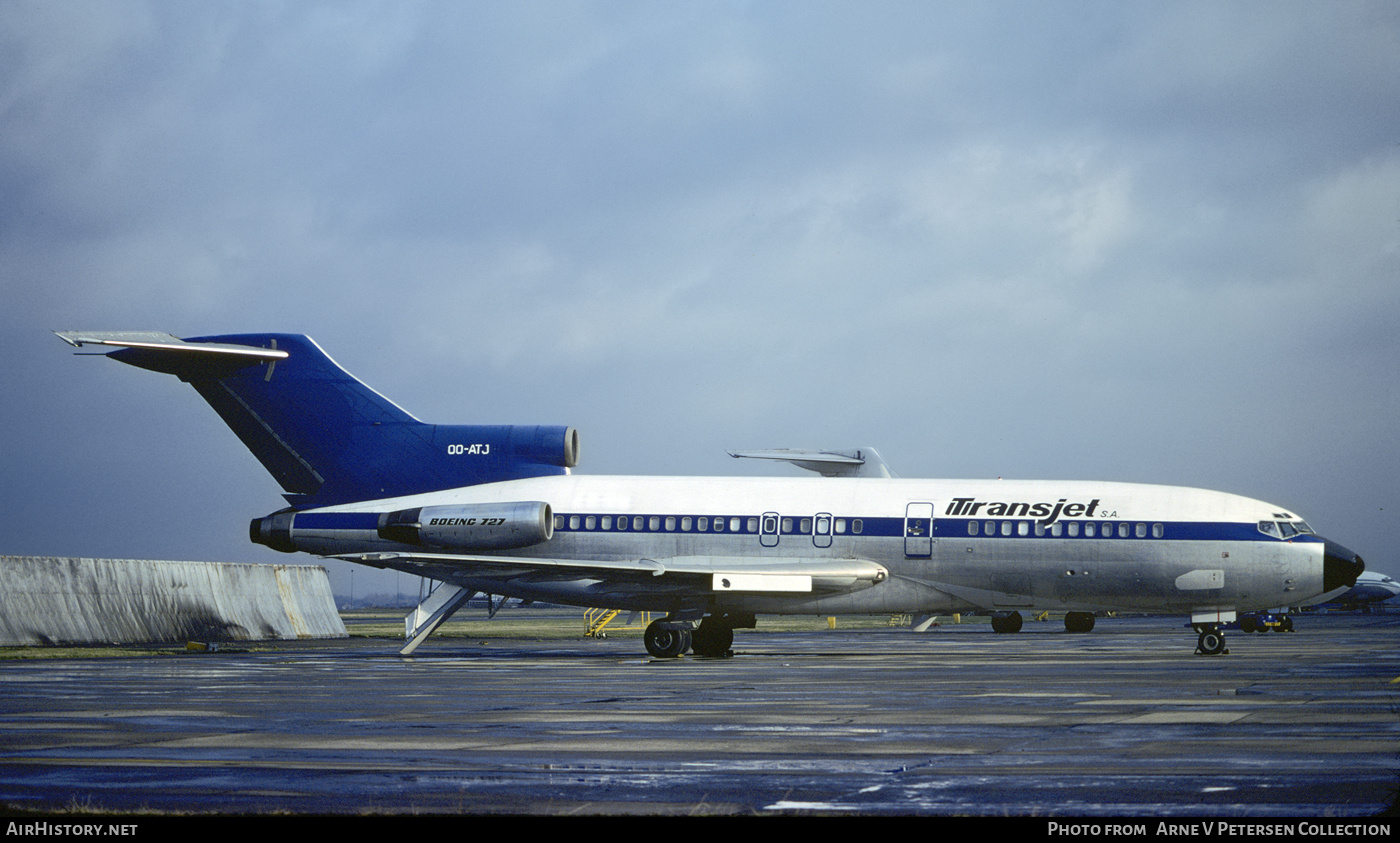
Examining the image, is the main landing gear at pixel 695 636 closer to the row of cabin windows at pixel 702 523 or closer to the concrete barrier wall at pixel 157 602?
the row of cabin windows at pixel 702 523

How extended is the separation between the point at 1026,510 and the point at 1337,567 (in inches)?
273

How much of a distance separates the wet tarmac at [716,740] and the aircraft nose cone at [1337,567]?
13.8 ft

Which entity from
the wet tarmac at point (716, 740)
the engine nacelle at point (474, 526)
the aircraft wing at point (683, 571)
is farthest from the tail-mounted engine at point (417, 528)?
the wet tarmac at point (716, 740)

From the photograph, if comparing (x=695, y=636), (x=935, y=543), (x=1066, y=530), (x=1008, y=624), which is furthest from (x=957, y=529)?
(x=1008, y=624)

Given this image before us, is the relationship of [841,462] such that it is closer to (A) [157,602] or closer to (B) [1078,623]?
(B) [1078,623]

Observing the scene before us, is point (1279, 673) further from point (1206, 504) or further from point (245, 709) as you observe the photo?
point (245, 709)

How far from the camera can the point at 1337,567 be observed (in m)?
31.0

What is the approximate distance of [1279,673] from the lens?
24734mm

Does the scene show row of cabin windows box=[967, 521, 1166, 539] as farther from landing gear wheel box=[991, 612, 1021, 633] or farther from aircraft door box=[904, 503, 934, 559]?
landing gear wheel box=[991, 612, 1021, 633]

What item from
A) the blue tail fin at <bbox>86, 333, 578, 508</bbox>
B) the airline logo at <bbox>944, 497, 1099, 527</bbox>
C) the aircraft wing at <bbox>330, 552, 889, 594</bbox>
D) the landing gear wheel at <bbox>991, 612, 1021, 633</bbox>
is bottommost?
the landing gear wheel at <bbox>991, 612, 1021, 633</bbox>

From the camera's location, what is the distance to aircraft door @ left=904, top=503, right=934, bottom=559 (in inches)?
1249

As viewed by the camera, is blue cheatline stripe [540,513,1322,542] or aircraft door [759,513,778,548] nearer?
blue cheatline stripe [540,513,1322,542]

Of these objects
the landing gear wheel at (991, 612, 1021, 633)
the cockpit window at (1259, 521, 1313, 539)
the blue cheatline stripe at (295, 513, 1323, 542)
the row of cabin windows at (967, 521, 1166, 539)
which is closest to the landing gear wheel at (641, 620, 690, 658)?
the blue cheatline stripe at (295, 513, 1323, 542)

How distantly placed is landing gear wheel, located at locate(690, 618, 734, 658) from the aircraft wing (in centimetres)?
164
